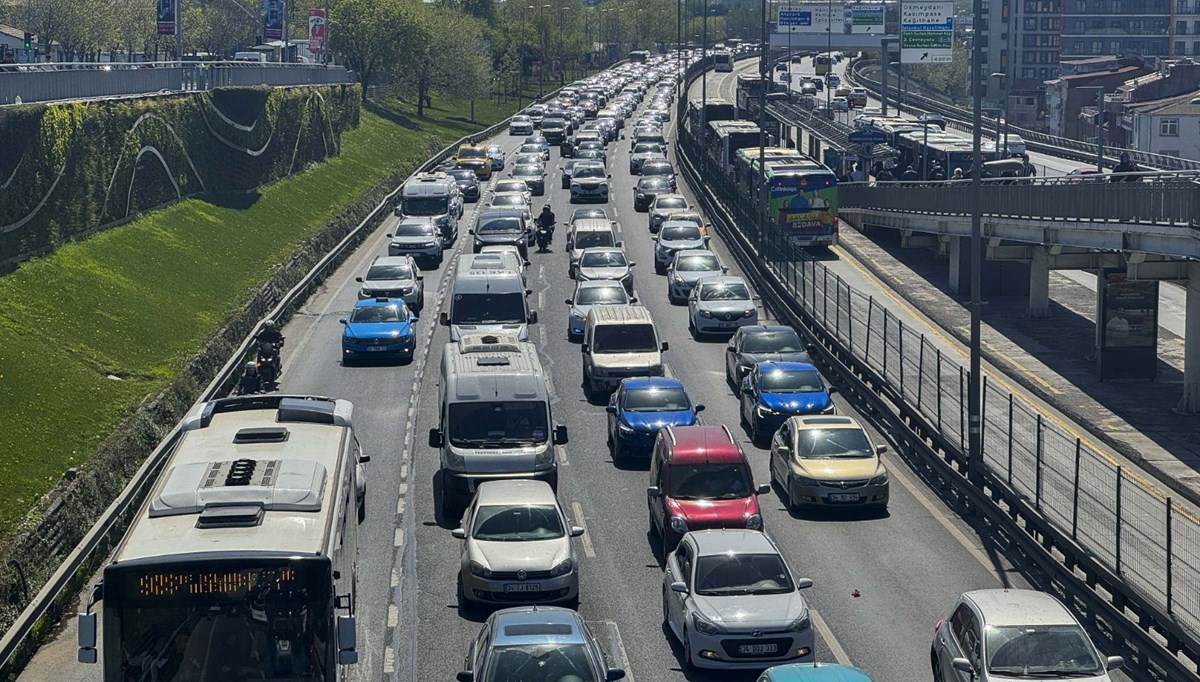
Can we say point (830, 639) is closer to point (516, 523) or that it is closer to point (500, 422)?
point (516, 523)

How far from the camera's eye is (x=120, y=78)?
5156 cm

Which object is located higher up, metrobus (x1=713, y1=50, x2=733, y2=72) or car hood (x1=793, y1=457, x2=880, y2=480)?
metrobus (x1=713, y1=50, x2=733, y2=72)

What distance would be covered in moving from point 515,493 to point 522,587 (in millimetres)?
1986

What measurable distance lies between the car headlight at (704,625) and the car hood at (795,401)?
1335 centimetres

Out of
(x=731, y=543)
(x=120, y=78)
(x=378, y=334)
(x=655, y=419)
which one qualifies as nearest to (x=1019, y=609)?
(x=731, y=543)

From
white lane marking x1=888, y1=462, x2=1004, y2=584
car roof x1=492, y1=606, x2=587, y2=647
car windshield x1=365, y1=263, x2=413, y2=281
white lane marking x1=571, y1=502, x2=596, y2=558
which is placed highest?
car windshield x1=365, y1=263, x2=413, y2=281

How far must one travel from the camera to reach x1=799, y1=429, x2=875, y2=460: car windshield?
28312mm

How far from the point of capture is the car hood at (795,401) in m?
33.2

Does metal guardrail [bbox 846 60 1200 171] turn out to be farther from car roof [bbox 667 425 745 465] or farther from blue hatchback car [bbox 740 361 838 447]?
car roof [bbox 667 425 745 465]

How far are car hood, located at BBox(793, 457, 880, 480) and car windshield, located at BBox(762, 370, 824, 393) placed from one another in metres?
5.61

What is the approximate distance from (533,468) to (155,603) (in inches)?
473

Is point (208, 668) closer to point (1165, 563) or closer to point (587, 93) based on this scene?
point (1165, 563)

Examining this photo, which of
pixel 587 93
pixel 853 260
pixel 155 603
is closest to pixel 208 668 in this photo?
pixel 155 603

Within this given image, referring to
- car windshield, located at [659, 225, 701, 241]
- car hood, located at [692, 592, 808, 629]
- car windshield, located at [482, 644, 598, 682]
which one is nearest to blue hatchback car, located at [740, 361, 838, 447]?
car hood, located at [692, 592, 808, 629]
